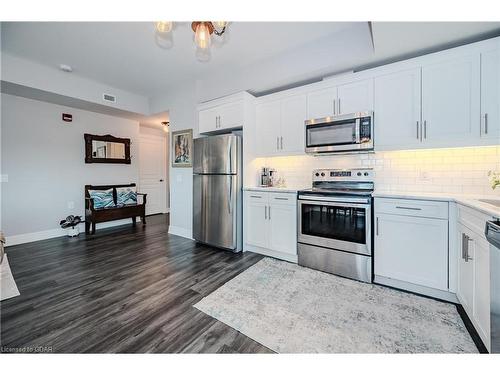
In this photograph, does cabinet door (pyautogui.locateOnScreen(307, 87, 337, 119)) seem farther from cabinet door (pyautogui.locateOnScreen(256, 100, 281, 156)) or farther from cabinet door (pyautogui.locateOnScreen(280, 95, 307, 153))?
cabinet door (pyautogui.locateOnScreen(256, 100, 281, 156))

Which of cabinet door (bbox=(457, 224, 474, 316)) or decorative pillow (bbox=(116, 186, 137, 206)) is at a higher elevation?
decorative pillow (bbox=(116, 186, 137, 206))

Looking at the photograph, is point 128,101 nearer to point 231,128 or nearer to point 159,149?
point 159,149

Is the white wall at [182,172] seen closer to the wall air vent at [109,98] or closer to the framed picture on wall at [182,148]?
the framed picture on wall at [182,148]

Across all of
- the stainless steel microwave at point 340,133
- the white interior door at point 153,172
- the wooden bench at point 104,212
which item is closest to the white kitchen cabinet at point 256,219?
the stainless steel microwave at point 340,133

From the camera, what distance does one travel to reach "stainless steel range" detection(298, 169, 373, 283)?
2330 mm

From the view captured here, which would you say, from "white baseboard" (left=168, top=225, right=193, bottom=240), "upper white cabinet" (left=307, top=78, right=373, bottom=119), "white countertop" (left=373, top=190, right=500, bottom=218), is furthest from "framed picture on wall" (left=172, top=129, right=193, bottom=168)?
"white countertop" (left=373, top=190, right=500, bottom=218)

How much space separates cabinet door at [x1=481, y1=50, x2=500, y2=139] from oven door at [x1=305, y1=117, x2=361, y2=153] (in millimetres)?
1019

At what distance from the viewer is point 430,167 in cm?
245

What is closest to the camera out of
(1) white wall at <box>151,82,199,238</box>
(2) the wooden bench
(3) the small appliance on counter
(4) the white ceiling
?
(4) the white ceiling

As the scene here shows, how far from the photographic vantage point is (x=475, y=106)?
6.51 feet

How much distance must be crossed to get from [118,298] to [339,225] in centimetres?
240

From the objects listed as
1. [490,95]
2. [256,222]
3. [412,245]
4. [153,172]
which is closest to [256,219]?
[256,222]

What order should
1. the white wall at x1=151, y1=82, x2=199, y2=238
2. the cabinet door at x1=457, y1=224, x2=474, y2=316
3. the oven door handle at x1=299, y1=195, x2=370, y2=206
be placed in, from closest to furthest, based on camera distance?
1. the cabinet door at x1=457, y1=224, x2=474, y2=316
2. the oven door handle at x1=299, y1=195, x2=370, y2=206
3. the white wall at x1=151, y1=82, x2=199, y2=238

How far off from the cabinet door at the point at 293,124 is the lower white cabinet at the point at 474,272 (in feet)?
5.99
